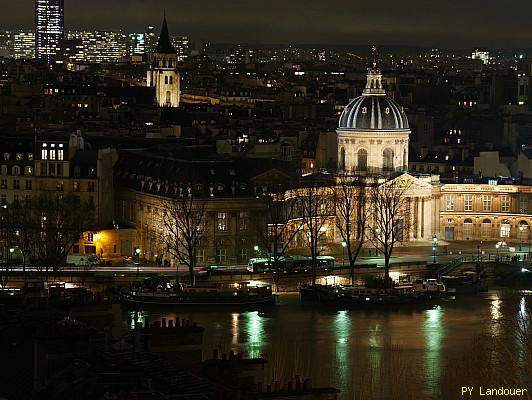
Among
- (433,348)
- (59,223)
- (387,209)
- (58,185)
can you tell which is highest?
(58,185)

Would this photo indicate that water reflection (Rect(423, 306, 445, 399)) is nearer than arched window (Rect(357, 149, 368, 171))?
Yes

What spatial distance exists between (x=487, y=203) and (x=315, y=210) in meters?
10.4

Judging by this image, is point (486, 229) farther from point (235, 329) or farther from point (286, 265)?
point (235, 329)

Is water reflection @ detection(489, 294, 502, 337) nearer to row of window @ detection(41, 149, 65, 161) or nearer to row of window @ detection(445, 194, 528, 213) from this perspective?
row of window @ detection(445, 194, 528, 213)

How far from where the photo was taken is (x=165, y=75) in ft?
524

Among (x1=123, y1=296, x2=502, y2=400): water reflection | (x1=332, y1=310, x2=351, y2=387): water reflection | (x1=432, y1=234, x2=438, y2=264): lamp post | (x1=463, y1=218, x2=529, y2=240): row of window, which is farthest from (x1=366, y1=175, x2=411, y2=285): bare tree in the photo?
(x1=332, y1=310, x2=351, y2=387): water reflection

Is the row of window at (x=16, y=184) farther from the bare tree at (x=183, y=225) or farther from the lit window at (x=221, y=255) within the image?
the lit window at (x=221, y=255)

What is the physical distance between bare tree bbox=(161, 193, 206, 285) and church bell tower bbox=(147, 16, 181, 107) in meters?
80.1

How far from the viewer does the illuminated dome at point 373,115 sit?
82.0m

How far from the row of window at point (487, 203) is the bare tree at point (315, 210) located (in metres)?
6.10

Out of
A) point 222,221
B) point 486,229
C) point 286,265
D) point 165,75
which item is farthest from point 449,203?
point 165,75

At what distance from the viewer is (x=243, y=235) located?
7375cm

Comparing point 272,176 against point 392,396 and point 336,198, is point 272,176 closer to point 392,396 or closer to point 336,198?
point 336,198

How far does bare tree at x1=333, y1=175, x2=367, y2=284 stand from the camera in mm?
77250
